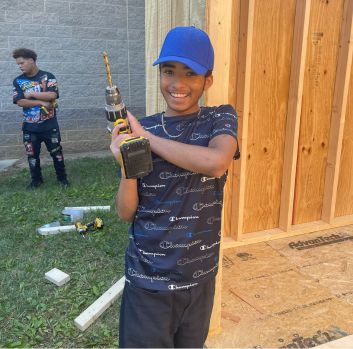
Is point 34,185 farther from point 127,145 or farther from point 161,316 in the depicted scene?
point 127,145

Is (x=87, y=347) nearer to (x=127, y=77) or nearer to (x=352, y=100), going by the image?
(x=352, y=100)

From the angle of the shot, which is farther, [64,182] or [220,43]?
[64,182]

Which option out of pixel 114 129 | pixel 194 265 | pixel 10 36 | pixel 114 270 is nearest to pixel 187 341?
pixel 194 265

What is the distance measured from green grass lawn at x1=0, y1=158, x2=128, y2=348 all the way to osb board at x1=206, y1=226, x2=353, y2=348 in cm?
85

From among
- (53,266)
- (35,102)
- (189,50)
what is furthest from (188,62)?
(35,102)

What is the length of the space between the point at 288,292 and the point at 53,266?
193 centimetres

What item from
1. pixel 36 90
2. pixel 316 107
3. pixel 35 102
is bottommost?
pixel 35 102

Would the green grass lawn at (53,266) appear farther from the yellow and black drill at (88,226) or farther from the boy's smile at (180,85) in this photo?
the boy's smile at (180,85)

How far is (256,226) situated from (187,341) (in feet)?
7.52

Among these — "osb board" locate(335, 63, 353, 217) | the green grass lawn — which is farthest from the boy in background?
"osb board" locate(335, 63, 353, 217)

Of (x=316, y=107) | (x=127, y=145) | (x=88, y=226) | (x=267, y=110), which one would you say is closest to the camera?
(x=127, y=145)

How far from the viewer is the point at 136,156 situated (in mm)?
1362

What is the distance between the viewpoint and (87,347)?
2.44 m

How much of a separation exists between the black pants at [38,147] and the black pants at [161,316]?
4.27m
